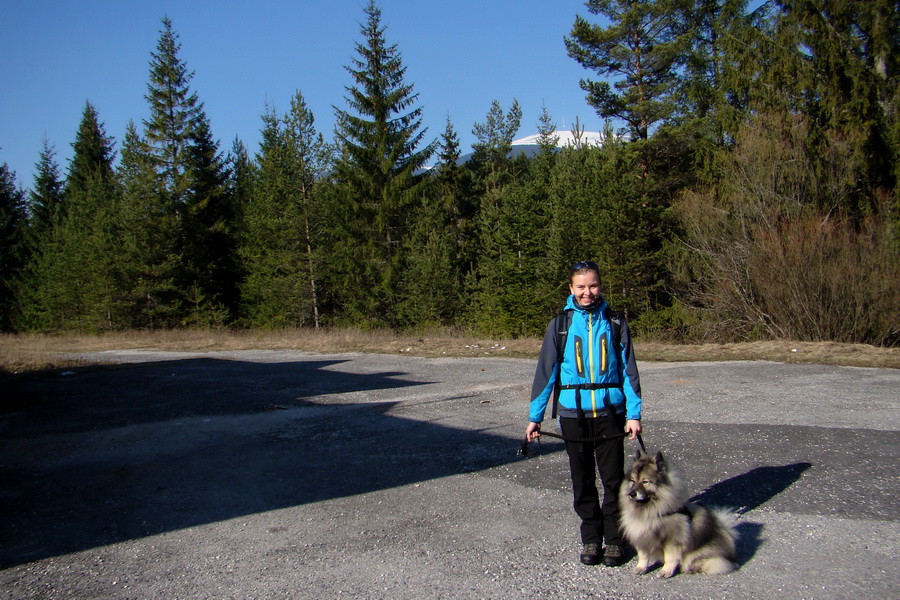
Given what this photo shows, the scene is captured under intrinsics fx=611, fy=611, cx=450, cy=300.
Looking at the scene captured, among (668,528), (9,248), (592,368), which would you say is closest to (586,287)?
(592,368)

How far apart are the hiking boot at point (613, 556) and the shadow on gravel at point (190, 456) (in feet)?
7.19

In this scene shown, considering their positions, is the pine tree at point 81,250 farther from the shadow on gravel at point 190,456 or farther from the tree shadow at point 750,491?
the tree shadow at point 750,491

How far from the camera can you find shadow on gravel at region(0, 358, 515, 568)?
16.1 ft

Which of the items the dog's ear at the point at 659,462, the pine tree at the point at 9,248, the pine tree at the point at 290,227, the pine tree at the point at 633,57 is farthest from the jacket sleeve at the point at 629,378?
the pine tree at the point at 9,248

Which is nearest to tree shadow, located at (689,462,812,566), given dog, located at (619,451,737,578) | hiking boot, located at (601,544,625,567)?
dog, located at (619,451,737,578)

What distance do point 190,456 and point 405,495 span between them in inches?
119

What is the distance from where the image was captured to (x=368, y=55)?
32000 millimetres

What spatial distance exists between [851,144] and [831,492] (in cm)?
1888

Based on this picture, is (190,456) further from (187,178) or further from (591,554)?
(187,178)

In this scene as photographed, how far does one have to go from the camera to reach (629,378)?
3.72 metres

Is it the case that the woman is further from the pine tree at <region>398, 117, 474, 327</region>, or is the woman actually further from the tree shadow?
the pine tree at <region>398, 117, 474, 327</region>

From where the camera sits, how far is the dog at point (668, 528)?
3471 millimetres

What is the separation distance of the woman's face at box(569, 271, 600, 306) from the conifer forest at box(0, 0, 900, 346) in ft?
52.5

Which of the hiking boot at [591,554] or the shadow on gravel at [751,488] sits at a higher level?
the hiking boot at [591,554]
